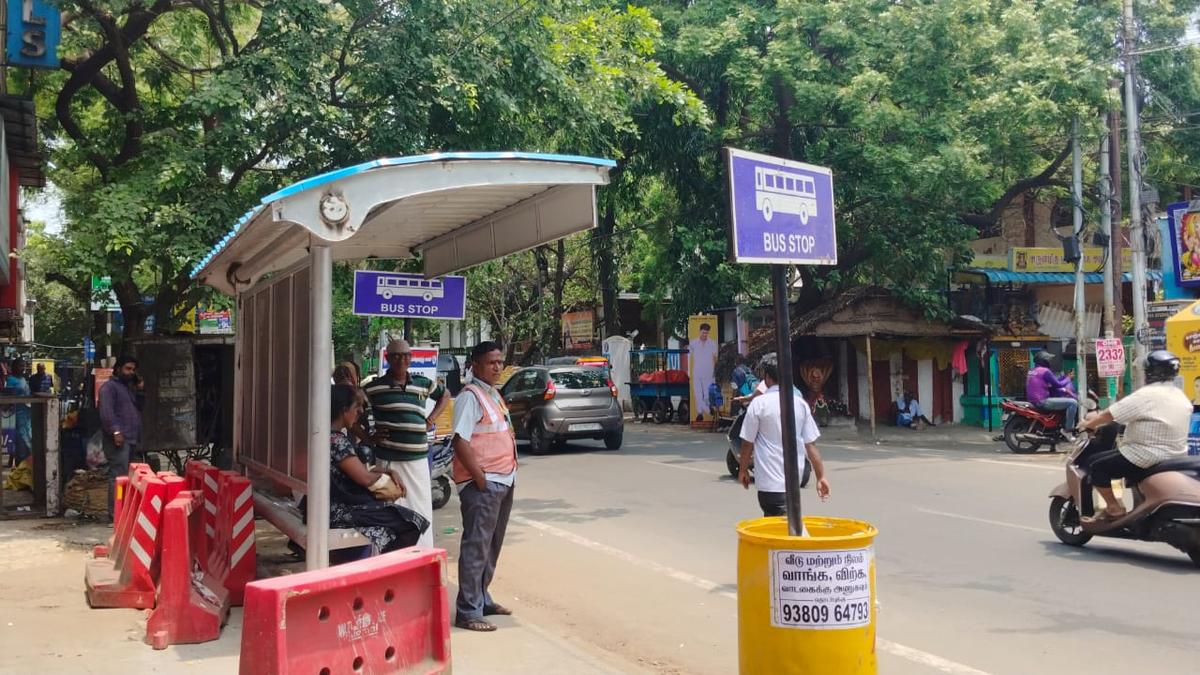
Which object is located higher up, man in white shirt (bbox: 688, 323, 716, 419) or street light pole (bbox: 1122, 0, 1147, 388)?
street light pole (bbox: 1122, 0, 1147, 388)

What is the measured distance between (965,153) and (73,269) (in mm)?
14969

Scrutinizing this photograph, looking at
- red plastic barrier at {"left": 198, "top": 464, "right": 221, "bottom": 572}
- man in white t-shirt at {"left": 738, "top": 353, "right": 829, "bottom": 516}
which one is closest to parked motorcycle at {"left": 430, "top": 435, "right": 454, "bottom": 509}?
red plastic barrier at {"left": 198, "top": 464, "right": 221, "bottom": 572}

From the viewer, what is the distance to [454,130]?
430 inches

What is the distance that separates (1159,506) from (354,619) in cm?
641

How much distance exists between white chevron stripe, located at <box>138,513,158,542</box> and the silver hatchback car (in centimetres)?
1137

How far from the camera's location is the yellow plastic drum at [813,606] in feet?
14.0

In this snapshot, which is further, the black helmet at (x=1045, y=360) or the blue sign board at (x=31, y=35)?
the black helmet at (x=1045, y=360)

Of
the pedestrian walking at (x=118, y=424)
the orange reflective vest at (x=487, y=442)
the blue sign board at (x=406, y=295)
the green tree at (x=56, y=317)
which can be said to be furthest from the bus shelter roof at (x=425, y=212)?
the green tree at (x=56, y=317)

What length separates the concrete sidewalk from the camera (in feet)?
18.0

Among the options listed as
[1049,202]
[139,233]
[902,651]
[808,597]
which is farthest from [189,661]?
[1049,202]

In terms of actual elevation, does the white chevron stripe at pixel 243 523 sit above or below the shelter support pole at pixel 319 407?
below

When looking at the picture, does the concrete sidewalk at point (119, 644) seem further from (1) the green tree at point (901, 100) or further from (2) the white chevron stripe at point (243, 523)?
(1) the green tree at point (901, 100)

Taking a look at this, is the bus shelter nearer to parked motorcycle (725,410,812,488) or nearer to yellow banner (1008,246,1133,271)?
parked motorcycle (725,410,812,488)

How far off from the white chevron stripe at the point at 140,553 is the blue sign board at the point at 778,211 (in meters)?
4.76
